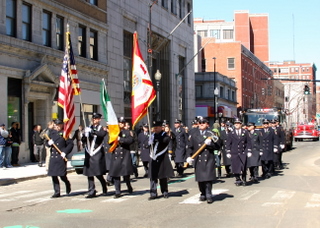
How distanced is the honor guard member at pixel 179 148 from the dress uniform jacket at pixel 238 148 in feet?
9.57

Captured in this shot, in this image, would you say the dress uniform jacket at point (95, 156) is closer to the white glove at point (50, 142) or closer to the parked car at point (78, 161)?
the white glove at point (50, 142)

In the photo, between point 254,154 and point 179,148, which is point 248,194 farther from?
point 179,148

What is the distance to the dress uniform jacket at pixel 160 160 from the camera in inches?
460

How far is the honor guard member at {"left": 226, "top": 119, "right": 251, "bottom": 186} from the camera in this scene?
14219 millimetres

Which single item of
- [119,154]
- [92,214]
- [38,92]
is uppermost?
[38,92]

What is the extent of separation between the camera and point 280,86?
4178 inches

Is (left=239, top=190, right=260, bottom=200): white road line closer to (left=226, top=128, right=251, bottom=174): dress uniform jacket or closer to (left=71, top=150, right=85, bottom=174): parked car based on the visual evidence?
(left=226, top=128, right=251, bottom=174): dress uniform jacket

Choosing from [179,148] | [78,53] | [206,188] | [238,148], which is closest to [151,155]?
[206,188]

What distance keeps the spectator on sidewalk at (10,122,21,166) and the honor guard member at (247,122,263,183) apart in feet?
33.7

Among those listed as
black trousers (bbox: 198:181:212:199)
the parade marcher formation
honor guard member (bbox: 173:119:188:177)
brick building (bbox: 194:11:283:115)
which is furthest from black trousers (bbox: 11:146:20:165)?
brick building (bbox: 194:11:283:115)

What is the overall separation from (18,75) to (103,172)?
42.5 ft

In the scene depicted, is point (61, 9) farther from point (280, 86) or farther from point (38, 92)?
point (280, 86)

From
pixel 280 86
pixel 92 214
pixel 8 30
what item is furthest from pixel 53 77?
pixel 280 86

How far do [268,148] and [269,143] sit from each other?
23cm
